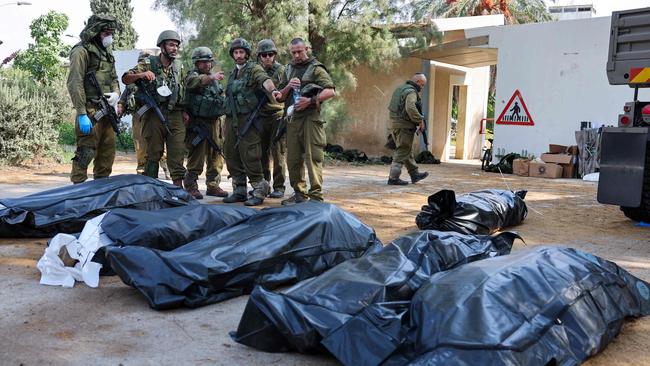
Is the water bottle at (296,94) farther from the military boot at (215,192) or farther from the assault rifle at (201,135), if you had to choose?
the military boot at (215,192)

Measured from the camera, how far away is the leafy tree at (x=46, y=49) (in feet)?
77.2

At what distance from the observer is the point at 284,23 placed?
12.1m

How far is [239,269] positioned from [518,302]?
159 cm

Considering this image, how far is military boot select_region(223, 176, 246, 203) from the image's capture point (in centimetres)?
694

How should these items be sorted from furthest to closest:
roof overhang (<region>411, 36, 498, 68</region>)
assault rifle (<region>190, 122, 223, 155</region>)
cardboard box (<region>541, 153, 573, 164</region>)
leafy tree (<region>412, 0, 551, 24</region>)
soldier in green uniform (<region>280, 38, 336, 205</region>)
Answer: leafy tree (<region>412, 0, 551, 24</region>) < roof overhang (<region>411, 36, 498, 68</region>) < cardboard box (<region>541, 153, 573, 164</region>) < assault rifle (<region>190, 122, 223, 155</region>) < soldier in green uniform (<region>280, 38, 336, 205</region>)

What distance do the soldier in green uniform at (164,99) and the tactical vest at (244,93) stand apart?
0.58 metres

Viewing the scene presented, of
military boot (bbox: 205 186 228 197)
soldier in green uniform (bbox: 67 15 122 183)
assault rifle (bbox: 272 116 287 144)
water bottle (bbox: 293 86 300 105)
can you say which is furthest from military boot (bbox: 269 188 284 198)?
A: soldier in green uniform (bbox: 67 15 122 183)

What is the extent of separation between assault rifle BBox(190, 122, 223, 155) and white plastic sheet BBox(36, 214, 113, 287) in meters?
3.32

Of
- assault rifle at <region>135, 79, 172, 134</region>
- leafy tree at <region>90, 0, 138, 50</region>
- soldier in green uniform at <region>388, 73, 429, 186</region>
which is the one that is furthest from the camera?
leafy tree at <region>90, 0, 138, 50</region>

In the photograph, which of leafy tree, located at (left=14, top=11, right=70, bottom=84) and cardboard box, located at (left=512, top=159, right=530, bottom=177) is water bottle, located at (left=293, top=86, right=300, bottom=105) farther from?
leafy tree, located at (left=14, top=11, right=70, bottom=84)

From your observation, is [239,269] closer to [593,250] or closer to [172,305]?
[172,305]

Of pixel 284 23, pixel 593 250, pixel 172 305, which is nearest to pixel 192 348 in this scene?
pixel 172 305

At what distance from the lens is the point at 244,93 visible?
6.79 m


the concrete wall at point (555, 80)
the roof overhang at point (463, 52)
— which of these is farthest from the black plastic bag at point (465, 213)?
the roof overhang at point (463, 52)
